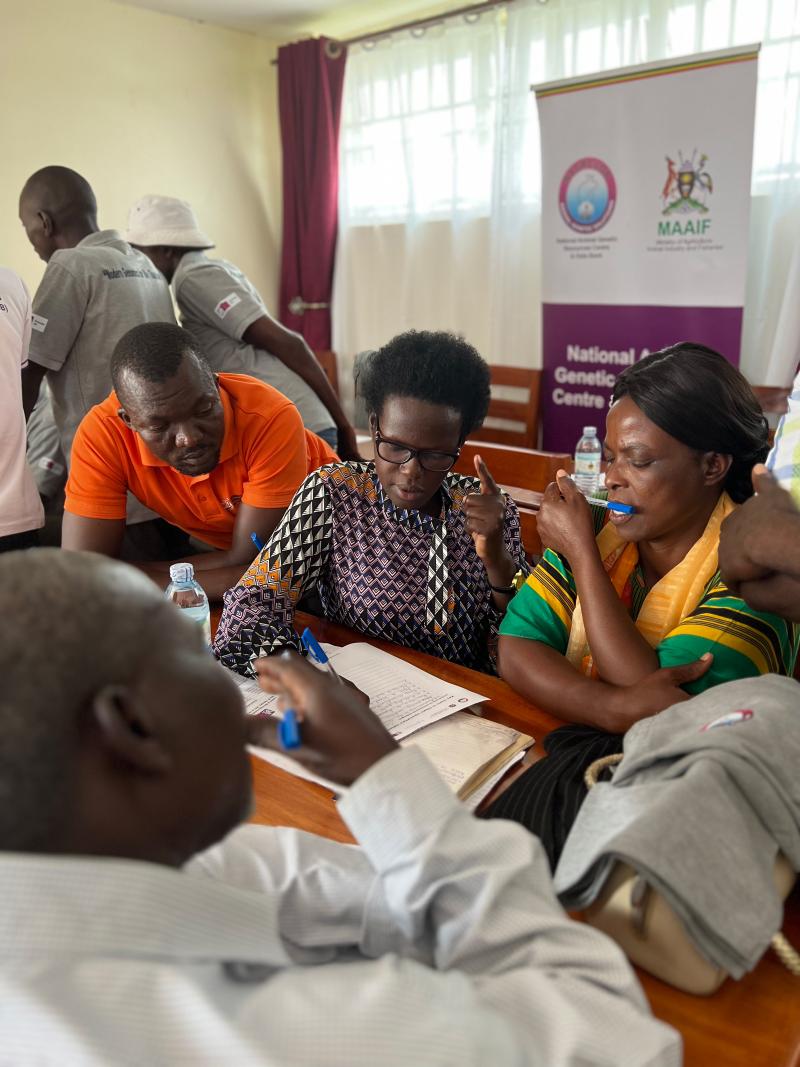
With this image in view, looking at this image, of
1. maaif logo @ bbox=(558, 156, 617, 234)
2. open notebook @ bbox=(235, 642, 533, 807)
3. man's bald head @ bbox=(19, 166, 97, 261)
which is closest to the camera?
open notebook @ bbox=(235, 642, 533, 807)

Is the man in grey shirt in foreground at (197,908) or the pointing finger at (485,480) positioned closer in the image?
the man in grey shirt in foreground at (197,908)

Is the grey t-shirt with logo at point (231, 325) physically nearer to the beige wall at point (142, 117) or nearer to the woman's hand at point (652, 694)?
the woman's hand at point (652, 694)

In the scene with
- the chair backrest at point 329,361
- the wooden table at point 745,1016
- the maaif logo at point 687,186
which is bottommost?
the wooden table at point 745,1016

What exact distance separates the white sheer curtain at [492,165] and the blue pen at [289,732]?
11.7 ft

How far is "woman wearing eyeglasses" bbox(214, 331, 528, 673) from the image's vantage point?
1.61m

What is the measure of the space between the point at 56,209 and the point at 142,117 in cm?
249

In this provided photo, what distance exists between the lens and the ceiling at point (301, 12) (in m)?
4.67

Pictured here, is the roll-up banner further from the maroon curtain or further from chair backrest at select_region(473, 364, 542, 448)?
the maroon curtain

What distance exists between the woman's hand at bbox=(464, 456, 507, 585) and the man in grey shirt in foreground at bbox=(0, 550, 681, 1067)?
3.08ft

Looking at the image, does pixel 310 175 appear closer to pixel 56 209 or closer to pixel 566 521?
pixel 56 209

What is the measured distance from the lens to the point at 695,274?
12.2ft

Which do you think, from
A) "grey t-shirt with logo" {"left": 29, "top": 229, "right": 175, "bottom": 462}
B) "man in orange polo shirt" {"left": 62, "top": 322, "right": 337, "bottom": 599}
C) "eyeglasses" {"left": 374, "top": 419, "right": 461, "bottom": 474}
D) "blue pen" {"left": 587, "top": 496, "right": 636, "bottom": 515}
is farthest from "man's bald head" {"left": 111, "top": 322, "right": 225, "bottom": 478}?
"blue pen" {"left": 587, "top": 496, "right": 636, "bottom": 515}

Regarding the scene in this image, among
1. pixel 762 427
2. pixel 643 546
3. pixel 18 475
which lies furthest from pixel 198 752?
pixel 18 475

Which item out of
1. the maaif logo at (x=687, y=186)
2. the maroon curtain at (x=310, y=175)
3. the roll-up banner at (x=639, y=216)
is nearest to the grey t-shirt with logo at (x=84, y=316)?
the roll-up banner at (x=639, y=216)
